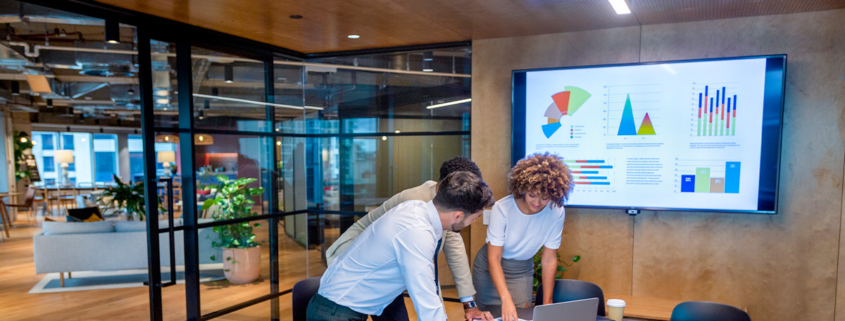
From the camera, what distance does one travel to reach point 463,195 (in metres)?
1.85

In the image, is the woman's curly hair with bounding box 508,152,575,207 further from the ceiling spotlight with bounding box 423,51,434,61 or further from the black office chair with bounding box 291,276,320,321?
the ceiling spotlight with bounding box 423,51,434,61

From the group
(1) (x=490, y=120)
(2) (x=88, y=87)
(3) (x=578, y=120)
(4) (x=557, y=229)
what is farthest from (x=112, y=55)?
(4) (x=557, y=229)

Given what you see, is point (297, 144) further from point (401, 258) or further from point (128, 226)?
point (401, 258)

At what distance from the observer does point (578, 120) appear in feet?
12.9

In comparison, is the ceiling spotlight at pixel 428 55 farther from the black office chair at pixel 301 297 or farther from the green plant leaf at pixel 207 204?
the black office chair at pixel 301 297

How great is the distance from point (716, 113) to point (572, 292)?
180 cm

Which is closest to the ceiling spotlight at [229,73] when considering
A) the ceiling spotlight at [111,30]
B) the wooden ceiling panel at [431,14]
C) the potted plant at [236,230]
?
the wooden ceiling panel at [431,14]

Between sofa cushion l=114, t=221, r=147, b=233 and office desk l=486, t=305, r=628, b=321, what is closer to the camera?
office desk l=486, t=305, r=628, b=321

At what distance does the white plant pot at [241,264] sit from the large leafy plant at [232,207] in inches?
2.3

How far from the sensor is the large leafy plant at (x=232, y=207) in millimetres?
4344

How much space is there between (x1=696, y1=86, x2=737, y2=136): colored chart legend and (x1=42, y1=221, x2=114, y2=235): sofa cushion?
6496mm

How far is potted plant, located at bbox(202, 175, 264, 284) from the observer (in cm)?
436

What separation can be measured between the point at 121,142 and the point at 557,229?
19376mm

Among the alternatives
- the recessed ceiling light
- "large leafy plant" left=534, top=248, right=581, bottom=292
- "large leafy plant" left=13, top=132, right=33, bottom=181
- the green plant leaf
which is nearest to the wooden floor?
the green plant leaf
